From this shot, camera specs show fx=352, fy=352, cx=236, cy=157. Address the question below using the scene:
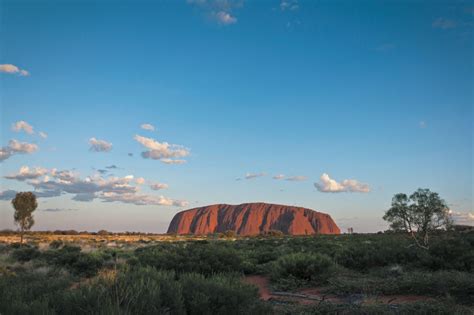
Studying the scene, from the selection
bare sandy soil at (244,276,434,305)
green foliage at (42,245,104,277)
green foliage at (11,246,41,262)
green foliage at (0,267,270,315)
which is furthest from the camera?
green foliage at (11,246,41,262)

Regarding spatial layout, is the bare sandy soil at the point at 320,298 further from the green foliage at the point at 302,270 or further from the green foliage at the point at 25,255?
the green foliage at the point at 25,255

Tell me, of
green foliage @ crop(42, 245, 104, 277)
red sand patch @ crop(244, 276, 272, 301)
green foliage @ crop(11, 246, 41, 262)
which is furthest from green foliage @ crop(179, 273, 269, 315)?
green foliage @ crop(11, 246, 41, 262)

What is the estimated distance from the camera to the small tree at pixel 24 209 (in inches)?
1966

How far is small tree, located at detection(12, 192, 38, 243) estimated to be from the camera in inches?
1966

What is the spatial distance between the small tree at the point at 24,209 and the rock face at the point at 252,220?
110 metres

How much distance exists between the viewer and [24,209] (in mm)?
50094

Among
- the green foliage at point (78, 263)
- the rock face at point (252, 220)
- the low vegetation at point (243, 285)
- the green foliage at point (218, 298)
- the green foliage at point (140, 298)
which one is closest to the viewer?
the green foliage at point (140, 298)

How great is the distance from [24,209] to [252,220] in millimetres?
125079

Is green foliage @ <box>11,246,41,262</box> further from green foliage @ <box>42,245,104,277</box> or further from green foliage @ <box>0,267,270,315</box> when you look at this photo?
green foliage @ <box>0,267,270,315</box>

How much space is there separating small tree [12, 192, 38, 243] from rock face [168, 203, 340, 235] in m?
110

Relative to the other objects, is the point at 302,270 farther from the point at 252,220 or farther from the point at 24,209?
the point at 252,220

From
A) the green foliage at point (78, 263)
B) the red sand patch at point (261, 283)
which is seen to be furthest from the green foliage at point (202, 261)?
the green foliage at point (78, 263)

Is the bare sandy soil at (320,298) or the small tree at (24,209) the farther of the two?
the small tree at (24,209)

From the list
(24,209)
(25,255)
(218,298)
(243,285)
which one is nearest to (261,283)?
(243,285)
